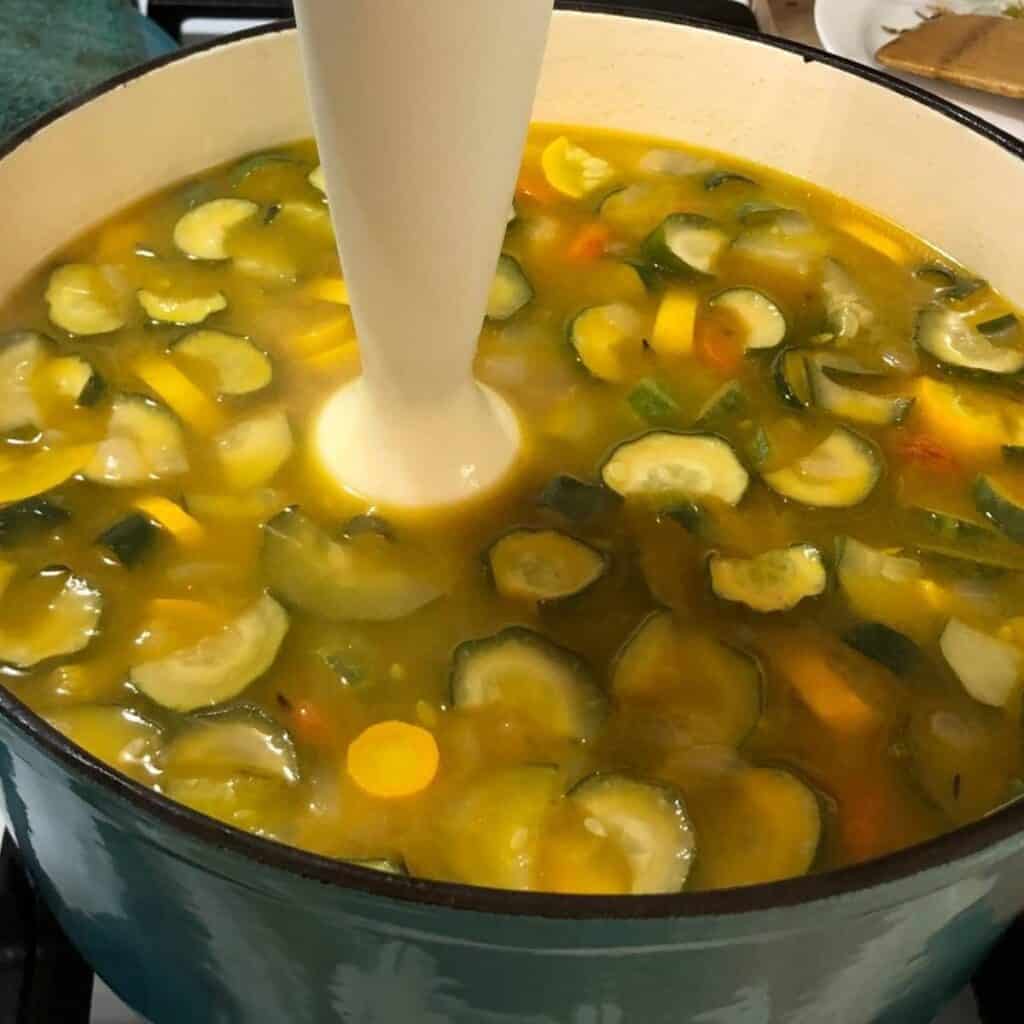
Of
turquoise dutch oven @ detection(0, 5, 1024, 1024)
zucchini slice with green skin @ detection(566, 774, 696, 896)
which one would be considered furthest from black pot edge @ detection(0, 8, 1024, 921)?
zucchini slice with green skin @ detection(566, 774, 696, 896)

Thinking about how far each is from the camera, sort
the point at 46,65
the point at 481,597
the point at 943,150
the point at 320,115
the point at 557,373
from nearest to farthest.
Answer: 1. the point at 320,115
2. the point at 481,597
3. the point at 557,373
4. the point at 943,150
5. the point at 46,65

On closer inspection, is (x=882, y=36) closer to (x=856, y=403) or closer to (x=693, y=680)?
(x=856, y=403)

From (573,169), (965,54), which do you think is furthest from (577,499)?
(965,54)

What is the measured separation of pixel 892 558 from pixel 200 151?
1.97 ft

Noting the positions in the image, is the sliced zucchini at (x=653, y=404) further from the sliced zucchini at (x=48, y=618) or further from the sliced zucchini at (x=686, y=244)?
the sliced zucchini at (x=48, y=618)

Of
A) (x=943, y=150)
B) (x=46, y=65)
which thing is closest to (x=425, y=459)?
(x=943, y=150)

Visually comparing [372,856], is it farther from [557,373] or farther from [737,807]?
[557,373]

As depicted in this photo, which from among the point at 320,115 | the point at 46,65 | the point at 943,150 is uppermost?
the point at 320,115

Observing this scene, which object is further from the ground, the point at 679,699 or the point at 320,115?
the point at 320,115

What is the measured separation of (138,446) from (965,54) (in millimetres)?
1047

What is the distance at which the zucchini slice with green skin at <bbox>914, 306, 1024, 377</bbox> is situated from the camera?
923 millimetres

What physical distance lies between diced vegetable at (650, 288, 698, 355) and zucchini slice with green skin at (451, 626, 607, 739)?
0.30 metres

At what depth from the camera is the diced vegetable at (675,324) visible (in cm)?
92

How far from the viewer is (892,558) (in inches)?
30.5
